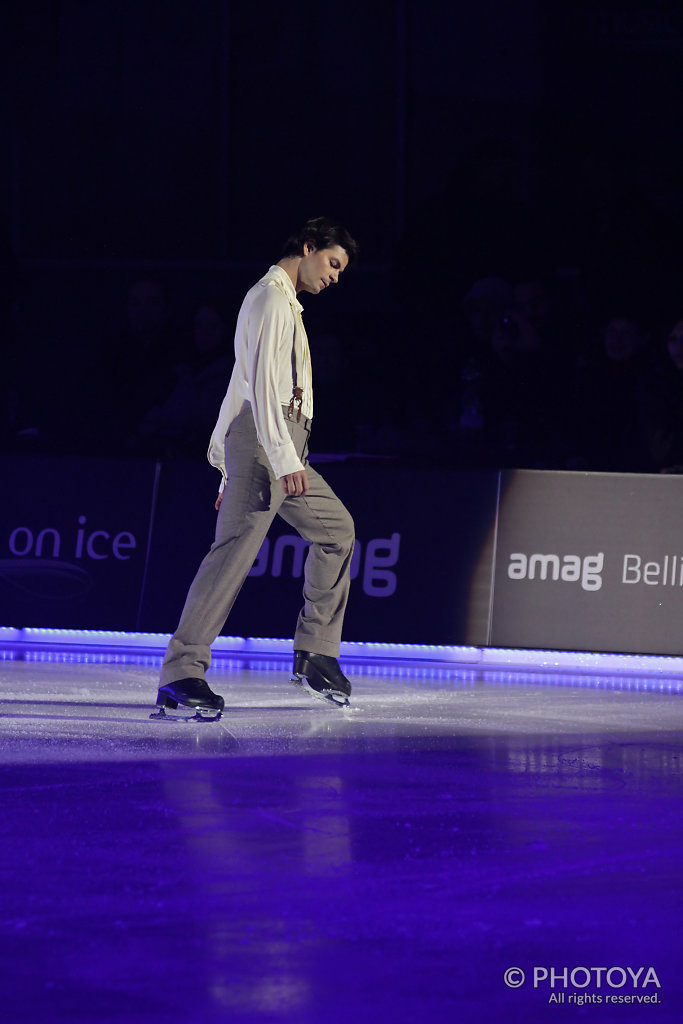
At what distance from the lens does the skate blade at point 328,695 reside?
6.53 m

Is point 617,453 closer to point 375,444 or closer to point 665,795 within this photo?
point 375,444

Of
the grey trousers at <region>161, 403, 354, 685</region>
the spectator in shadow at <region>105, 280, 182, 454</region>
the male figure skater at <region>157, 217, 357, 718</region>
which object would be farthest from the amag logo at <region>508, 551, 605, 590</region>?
the spectator in shadow at <region>105, 280, 182, 454</region>

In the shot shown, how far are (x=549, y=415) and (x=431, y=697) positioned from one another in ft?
9.75

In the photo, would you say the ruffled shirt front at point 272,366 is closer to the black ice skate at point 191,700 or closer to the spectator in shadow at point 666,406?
Result: the black ice skate at point 191,700

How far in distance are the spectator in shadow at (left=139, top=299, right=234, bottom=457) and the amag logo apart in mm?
2116

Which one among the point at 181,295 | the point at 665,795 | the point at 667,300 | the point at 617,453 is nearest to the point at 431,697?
the point at 665,795

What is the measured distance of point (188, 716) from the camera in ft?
19.9

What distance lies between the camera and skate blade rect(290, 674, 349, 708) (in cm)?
653

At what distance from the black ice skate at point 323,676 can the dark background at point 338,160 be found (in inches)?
184

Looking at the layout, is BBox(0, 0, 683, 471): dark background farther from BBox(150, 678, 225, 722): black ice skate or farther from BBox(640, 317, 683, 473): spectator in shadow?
BBox(150, 678, 225, 722): black ice skate

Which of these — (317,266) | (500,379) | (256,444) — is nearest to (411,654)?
(500,379)

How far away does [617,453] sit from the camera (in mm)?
9242

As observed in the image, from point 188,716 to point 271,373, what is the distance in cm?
149

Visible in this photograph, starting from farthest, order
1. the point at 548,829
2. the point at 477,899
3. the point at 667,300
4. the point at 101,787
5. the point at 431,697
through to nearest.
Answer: the point at 667,300, the point at 431,697, the point at 101,787, the point at 548,829, the point at 477,899
